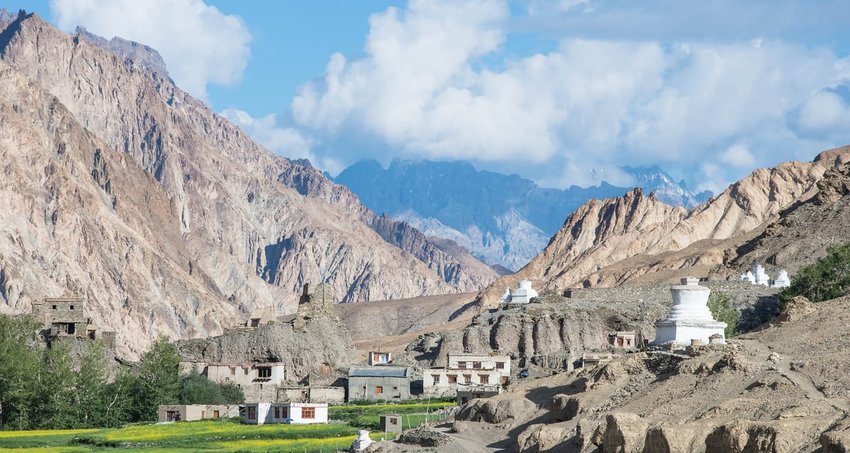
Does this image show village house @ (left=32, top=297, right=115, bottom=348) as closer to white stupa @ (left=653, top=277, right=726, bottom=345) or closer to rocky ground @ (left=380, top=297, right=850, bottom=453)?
rocky ground @ (left=380, top=297, right=850, bottom=453)

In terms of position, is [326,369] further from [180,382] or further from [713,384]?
[713,384]

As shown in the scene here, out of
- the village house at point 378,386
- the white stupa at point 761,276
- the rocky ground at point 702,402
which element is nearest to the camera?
the rocky ground at point 702,402

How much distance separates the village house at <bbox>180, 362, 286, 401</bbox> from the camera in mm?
104750

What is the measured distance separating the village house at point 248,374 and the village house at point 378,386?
6.26 metres

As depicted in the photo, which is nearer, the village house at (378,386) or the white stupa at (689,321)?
the white stupa at (689,321)

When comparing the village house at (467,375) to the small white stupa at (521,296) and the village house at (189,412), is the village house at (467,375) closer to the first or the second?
the village house at (189,412)

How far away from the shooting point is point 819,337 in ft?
178

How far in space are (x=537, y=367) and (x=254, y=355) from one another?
70.6 ft

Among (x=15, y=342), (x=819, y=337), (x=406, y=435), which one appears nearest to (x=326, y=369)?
(x=15, y=342)

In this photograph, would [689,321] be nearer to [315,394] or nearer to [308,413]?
[308,413]

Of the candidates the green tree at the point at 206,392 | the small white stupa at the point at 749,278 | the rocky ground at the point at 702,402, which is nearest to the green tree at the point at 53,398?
the green tree at the point at 206,392

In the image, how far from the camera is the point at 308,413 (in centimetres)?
8562

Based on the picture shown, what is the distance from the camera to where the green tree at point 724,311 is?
90.1 m

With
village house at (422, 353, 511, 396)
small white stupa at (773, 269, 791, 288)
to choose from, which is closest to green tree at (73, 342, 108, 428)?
village house at (422, 353, 511, 396)
